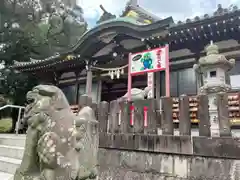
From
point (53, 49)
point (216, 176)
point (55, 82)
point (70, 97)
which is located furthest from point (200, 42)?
point (53, 49)

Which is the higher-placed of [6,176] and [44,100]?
[44,100]

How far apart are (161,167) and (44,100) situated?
2248 millimetres

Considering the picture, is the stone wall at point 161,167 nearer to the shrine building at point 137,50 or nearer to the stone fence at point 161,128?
the stone fence at point 161,128

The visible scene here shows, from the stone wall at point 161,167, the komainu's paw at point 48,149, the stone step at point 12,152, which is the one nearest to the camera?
the komainu's paw at point 48,149

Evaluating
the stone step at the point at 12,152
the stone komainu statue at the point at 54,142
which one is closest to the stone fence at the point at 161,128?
the stone komainu statue at the point at 54,142

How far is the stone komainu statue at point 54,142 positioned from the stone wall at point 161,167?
4.83ft

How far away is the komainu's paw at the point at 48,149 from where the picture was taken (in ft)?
6.25

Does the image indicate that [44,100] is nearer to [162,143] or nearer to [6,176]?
[162,143]

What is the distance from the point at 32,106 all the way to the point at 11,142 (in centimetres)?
420

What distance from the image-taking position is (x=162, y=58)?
607cm

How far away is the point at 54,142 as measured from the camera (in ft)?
6.43

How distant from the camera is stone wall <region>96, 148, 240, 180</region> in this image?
2.84 metres

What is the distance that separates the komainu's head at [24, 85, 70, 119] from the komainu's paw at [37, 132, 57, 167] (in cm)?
29

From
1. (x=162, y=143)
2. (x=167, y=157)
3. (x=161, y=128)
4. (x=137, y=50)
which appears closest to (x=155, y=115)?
(x=161, y=128)
